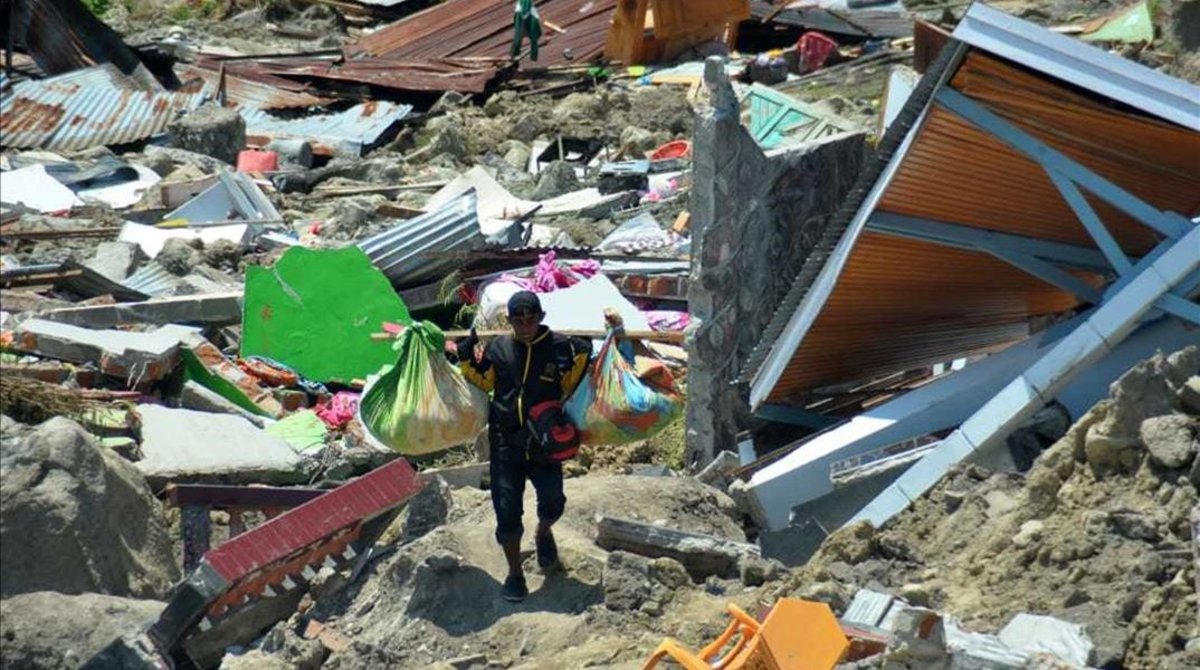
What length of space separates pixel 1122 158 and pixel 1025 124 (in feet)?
1.91

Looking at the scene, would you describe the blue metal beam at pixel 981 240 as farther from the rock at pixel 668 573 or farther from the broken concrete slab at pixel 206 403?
the broken concrete slab at pixel 206 403

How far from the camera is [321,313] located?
13156mm

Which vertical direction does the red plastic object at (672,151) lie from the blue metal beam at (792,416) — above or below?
below

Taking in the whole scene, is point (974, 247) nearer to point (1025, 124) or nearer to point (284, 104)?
point (1025, 124)

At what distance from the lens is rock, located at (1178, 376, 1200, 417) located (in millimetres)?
7668

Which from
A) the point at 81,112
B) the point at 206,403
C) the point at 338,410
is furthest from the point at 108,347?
the point at 81,112

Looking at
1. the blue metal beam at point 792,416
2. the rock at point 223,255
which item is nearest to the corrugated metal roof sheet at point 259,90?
the rock at point 223,255

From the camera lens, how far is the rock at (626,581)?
804 centimetres

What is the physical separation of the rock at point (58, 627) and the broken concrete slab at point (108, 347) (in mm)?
3802

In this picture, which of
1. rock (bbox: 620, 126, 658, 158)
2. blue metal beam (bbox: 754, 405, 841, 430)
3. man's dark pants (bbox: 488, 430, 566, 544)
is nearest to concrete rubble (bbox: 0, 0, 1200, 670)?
blue metal beam (bbox: 754, 405, 841, 430)

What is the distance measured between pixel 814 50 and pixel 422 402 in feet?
49.5

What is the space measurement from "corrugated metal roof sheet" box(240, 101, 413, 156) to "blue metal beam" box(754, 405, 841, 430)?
1024 cm

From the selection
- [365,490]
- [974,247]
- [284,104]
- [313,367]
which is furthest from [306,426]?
[284,104]

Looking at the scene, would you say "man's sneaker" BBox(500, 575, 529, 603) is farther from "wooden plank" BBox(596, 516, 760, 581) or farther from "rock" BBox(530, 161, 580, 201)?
"rock" BBox(530, 161, 580, 201)
